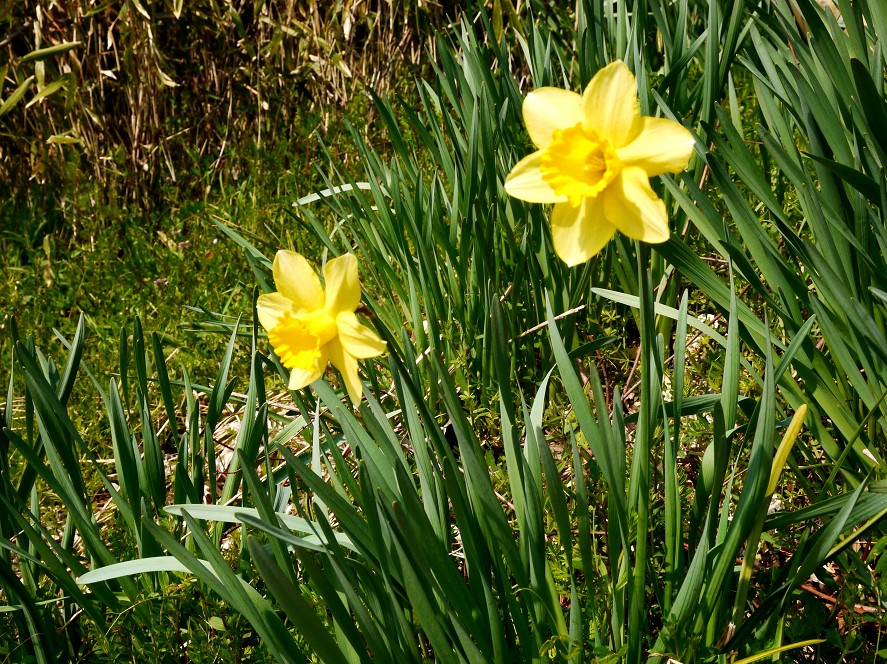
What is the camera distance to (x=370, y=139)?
396 cm

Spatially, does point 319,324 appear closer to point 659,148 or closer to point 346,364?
point 346,364

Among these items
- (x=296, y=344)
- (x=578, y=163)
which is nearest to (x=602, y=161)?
(x=578, y=163)

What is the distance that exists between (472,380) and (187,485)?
0.85 meters

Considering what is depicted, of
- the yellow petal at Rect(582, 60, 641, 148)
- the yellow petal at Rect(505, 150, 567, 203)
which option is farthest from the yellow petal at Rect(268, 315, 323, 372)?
the yellow petal at Rect(582, 60, 641, 148)

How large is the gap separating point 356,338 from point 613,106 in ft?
1.45

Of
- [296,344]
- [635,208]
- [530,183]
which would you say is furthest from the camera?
[296,344]

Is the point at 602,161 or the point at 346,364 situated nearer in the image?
the point at 602,161

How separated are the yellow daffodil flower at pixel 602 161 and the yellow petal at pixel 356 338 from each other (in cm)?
27

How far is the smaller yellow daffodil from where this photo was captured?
3.59ft

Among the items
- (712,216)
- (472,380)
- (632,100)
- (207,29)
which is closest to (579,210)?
(632,100)

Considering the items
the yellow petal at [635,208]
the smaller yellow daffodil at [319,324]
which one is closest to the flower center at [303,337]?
the smaller yellow daffodil at [319,324]

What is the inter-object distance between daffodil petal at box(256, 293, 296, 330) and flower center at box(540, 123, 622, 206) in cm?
42

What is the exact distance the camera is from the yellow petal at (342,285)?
1.09 meters

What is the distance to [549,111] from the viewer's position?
1021mm
